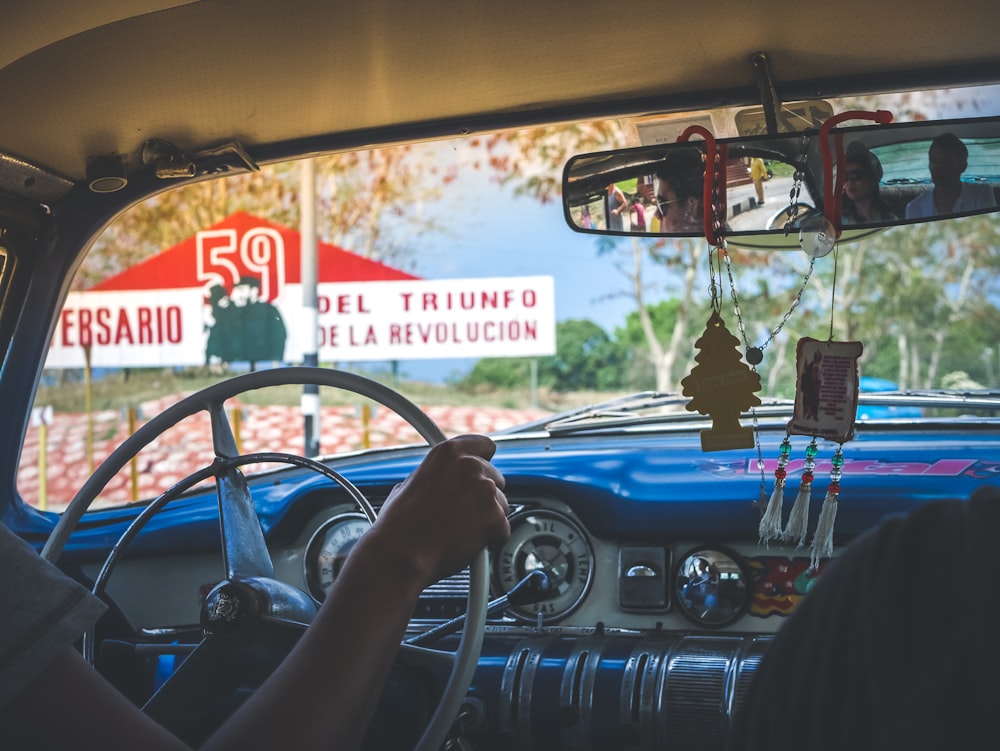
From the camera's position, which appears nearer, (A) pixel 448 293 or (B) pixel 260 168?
(B) pixel 260 168

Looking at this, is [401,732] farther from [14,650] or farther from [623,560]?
[14,650]

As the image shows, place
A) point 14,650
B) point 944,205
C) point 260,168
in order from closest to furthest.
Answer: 1. point 14,650
2. point 944,205
3. point 260,168

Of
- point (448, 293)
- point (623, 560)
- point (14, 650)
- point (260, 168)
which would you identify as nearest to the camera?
point (14, 650)

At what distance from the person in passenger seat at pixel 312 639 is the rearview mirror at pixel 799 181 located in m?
0.81

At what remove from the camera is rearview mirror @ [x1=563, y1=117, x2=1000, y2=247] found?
1744mm

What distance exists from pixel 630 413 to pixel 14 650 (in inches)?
71.6

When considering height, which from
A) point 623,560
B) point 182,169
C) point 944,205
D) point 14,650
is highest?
Answer: point 182,169

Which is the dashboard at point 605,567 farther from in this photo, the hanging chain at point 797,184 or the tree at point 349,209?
the tree at point 349,209

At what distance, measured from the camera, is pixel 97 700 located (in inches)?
36.0

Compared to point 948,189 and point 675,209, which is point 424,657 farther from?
point 948,189

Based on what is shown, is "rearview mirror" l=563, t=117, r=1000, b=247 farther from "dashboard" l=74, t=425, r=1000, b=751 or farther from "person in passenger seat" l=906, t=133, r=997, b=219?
→ "dashboard" l=74, t=425, r=1000, b=751

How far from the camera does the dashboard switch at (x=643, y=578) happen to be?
208 centimetres

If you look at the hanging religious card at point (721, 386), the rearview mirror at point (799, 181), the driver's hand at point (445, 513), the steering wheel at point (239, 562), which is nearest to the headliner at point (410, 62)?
the rearview mirror at point (799, 181)

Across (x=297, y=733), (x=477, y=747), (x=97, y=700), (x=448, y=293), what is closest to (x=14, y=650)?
(x=97, y=700)
